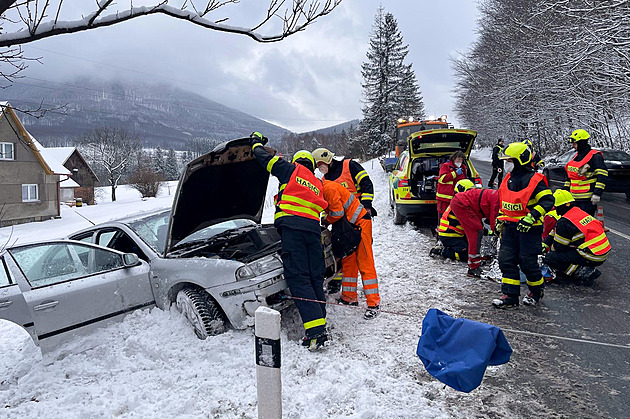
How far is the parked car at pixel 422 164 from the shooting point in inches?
315

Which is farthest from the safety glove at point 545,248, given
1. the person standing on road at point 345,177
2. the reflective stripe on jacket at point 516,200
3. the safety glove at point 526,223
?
the person standing on road at point 345,177

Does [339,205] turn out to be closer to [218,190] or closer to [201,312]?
[218,190]

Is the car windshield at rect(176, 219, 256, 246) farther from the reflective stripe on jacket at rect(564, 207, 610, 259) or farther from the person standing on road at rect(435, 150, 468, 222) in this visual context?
the reflective stripe on jacket at rect(564, 207, 610, 259)

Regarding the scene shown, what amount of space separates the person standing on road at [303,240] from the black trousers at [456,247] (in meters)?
3.35

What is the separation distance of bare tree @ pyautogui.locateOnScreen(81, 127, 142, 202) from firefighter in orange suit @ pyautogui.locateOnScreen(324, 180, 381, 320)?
54.3 metres

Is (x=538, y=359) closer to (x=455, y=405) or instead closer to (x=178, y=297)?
(x=455, y=405)

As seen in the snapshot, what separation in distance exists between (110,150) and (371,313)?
57316 millimetres

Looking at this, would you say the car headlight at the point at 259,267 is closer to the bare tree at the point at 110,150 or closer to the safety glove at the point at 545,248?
the safety glove at the point at 545,248

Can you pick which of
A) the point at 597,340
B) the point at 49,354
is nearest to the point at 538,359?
the point at 597,340

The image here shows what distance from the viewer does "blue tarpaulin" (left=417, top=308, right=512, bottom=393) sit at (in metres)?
2.47

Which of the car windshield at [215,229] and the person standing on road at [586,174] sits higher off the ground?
the person standing on road at [586,174]

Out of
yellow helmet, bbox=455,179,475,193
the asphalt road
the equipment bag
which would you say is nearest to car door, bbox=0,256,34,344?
the equipment bag

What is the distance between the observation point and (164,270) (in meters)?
4.23

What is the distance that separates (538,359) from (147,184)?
5179 centimetres
